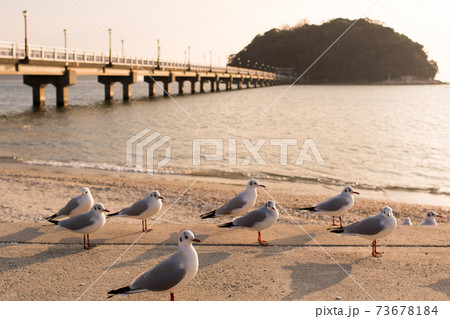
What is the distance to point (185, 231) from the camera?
14.2ft

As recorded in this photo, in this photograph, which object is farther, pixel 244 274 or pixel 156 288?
pixel 244 274

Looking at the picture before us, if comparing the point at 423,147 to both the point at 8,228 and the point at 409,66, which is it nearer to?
the point at 8,228

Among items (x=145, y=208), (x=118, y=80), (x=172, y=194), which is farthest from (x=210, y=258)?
(x=118, y=80)

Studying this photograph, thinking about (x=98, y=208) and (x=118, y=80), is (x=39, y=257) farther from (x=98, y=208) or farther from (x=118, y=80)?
(x=118, y=80)

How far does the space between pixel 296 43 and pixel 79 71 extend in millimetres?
160972

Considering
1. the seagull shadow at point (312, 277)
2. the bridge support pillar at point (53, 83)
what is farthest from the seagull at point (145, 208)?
the bridge support pillar at point (53, 83)

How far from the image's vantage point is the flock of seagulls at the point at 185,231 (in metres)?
4.29

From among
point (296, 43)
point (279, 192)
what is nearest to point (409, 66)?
point (296, 43)

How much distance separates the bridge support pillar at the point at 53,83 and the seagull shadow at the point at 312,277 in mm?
39278

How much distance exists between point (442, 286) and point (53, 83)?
146 ft

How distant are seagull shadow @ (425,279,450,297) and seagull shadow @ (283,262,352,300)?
0.92 m

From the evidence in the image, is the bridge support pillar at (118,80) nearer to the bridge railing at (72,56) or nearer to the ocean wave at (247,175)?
the bridge railing at (72,56)

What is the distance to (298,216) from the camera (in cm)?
955

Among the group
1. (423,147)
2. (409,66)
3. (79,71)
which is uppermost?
(409,66)
